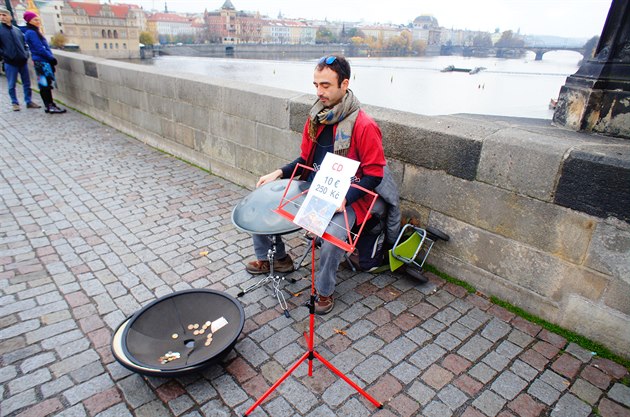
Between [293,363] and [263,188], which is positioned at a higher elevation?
[263,188]

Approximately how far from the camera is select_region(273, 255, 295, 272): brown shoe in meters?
3.76

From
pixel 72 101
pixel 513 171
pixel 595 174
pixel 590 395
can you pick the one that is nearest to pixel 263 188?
pixel 513 171

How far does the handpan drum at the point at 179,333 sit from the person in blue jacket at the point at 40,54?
8.93m

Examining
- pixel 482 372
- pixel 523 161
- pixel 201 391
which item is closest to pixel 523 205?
pixel 523 161

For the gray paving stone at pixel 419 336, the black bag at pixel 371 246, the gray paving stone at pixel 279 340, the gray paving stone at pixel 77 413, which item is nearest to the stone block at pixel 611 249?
the gray paving stone at pixel 419 336

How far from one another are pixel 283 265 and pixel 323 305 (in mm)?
705

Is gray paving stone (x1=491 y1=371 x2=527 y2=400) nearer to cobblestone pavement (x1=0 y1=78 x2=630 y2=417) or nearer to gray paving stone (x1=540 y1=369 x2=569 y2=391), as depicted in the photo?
cobblestone pavement (x1=0 y1=78 x2=630 y2=417)

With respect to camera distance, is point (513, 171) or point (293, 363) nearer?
point (293, 363)

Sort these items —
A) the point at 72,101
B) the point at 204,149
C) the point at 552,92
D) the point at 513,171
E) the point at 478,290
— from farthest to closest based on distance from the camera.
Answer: the point at 552,92
the point at 72,101
the point at 204,149
the point at 478,290
the point at 513,171

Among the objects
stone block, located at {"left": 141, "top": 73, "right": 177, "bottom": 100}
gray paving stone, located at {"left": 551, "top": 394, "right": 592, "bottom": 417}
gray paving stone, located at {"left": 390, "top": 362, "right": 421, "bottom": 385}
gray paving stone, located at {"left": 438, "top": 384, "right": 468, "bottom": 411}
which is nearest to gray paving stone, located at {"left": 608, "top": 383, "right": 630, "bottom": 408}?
gray paving stone, located at {"left": 551, "top": 394, "right": 592, "bottom": 417}

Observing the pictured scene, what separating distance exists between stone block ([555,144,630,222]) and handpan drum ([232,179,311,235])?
1880 millimetres

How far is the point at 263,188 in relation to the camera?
3174 millimetres

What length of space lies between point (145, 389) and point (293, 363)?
95cm

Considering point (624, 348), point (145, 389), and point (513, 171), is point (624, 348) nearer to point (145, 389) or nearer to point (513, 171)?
point (513, 171)
